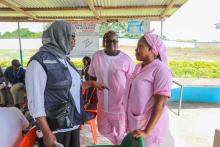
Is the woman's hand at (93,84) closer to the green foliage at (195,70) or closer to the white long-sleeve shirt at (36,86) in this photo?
the white long-sleeve shirt at (36,86)

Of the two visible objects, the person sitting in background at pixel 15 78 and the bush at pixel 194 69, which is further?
the bush at pixel 194 69

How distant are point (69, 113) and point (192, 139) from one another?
278cm

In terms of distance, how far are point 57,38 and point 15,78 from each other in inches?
155

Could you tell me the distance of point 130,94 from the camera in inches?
71.0

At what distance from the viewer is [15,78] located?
16.6ft

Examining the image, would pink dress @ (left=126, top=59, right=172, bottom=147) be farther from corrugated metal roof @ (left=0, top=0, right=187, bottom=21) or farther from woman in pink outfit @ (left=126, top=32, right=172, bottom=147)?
corrugated metal roof @ (left=0, top=0, right=187, bottom=21)

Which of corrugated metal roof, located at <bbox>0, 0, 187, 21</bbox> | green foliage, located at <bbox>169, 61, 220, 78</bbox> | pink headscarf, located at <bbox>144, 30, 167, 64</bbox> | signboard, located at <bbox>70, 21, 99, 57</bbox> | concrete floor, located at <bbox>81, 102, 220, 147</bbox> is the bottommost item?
concrete floor, located at <bbox>81, 102, 220, 147</bbox>

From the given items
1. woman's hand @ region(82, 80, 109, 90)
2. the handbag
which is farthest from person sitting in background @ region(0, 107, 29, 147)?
woman's hand @ region(82, 80, 109, 90)

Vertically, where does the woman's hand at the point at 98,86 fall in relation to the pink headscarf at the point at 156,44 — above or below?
below

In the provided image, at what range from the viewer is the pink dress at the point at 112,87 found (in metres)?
2.56

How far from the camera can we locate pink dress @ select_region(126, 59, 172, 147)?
1636 millimetres

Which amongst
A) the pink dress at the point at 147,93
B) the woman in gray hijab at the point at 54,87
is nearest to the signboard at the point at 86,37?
the pink dress at the point at 147,93

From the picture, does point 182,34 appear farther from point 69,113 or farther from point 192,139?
point 69,113

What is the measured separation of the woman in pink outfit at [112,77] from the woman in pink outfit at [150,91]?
2.37 feet
